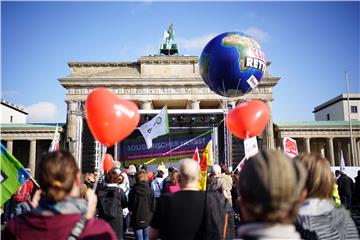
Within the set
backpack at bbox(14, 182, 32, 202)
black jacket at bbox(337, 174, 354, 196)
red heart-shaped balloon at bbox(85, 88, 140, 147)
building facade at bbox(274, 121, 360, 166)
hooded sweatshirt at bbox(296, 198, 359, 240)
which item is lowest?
black jacket at bbox(337, 174, 354, 196)

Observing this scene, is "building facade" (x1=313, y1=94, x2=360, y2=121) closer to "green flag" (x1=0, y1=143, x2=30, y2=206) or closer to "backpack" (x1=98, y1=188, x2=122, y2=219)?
A: "backpack" (x1=98, y1=188, x2=122, y2=219)

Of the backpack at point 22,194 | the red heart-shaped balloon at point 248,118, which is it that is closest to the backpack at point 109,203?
the red heart-shaped balloon at point 248,118

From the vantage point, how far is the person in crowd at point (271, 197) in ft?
5.20

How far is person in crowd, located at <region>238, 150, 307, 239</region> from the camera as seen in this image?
1584 mm

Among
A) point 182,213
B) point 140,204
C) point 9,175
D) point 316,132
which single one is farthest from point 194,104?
point 182,213

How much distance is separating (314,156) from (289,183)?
39.8 inches

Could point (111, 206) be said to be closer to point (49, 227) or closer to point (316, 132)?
point (49, 227)

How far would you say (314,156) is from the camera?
2.49 metres

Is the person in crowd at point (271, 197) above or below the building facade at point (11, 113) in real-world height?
below

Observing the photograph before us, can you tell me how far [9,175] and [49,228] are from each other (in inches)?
102

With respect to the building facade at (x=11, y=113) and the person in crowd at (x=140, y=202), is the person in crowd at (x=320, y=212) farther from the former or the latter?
the building facade at (x=11, y=113)

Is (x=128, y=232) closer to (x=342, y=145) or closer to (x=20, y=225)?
(x=20, y=225)

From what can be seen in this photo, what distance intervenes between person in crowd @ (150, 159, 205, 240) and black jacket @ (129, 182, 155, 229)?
288 centimetres

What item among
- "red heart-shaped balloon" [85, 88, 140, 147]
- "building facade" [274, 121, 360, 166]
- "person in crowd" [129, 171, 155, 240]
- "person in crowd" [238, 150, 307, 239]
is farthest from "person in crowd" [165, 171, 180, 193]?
"building facade" [274, 121, 360, 166]
